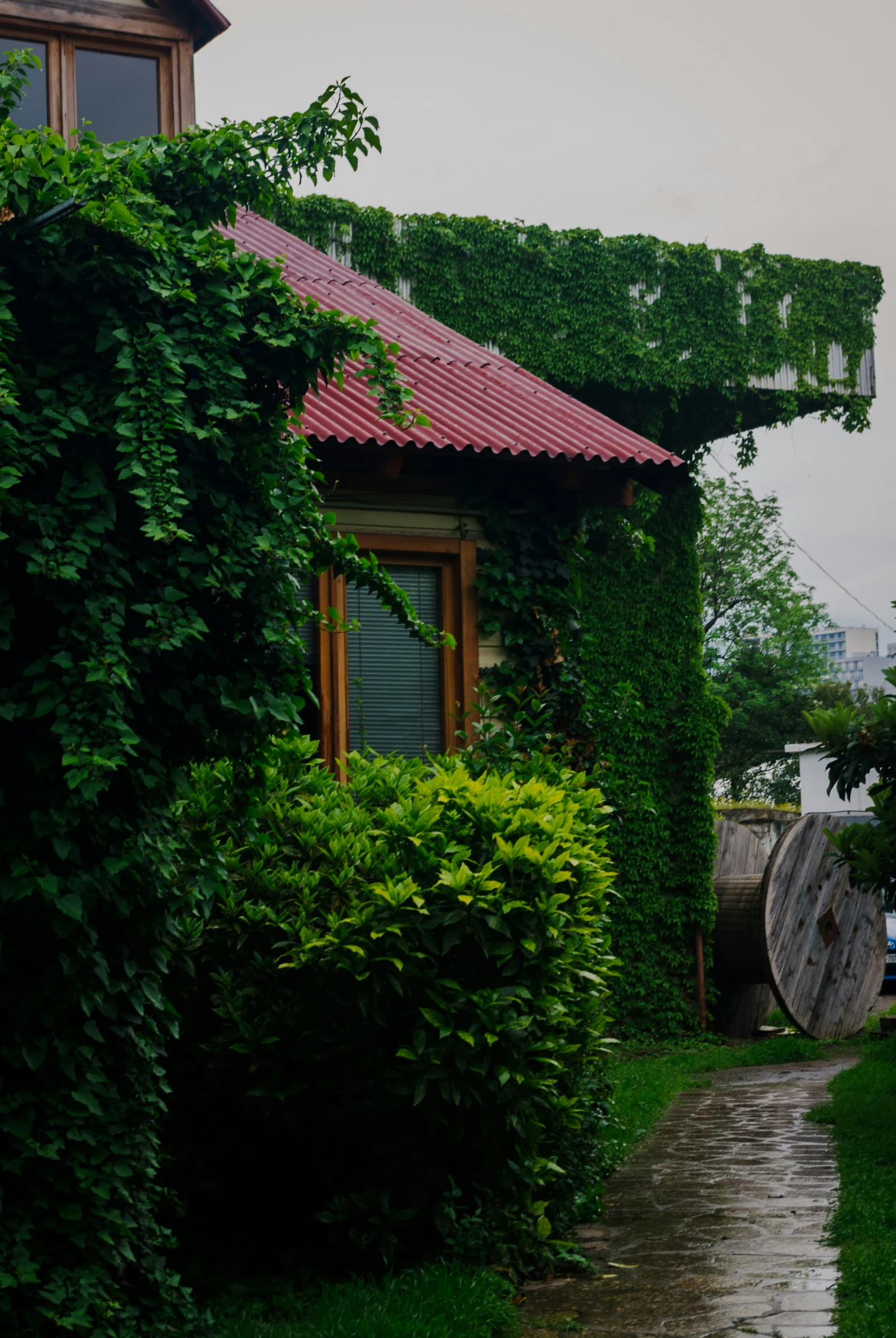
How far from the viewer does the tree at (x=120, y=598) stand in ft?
12.7

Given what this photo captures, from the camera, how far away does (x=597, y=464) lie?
9.08 metres

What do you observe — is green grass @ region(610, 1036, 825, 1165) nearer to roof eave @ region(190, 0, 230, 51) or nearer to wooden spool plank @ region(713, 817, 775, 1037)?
wooden spool plank @ region(713, 817, 775, 1037)

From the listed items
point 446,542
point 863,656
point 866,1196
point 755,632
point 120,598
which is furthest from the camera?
point 863,656

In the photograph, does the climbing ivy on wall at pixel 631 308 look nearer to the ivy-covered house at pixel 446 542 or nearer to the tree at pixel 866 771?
the ivy-covered house at pixel 446 542

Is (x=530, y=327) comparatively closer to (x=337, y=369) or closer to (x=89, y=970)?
(x=337, y=369)

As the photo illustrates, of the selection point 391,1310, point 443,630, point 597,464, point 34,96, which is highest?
point 34,96

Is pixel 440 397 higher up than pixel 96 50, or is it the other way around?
pixel 96 50

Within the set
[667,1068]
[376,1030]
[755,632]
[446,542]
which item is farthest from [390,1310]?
[755,632]

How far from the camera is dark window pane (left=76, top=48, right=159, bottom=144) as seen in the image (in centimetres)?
958

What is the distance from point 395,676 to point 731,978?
633 cm

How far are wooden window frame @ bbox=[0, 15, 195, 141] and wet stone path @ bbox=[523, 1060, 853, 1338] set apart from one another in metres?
7.34

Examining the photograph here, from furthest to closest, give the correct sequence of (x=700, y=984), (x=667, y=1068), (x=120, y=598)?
(x=700, y=984), (x=667, y=1068), (x=120, y=598)

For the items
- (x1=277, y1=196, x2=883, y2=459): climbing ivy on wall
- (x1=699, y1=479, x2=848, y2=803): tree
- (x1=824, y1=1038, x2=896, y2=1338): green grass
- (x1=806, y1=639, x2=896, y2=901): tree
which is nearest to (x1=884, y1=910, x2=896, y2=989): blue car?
(x1=277, y1=196, x2=883, y2=459): climbing ivy on wall

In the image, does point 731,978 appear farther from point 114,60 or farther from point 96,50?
point 96,50
